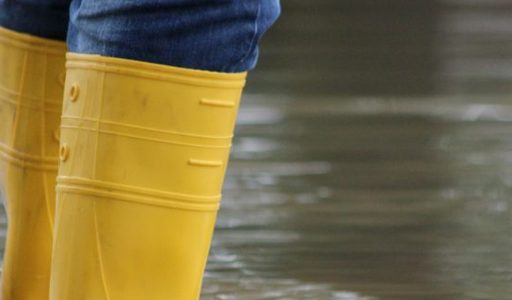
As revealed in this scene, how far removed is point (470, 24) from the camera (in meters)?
8.10

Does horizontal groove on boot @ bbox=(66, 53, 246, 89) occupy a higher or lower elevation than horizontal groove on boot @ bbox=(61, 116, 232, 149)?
higher

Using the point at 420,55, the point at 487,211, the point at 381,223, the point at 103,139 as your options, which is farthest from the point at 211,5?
the point at 420,55

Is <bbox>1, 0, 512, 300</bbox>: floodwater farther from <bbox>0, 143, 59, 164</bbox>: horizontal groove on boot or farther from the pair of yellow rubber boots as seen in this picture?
the pair of yellow rubber boots

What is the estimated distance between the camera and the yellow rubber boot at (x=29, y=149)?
2.44 meters

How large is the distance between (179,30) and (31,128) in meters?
0.62

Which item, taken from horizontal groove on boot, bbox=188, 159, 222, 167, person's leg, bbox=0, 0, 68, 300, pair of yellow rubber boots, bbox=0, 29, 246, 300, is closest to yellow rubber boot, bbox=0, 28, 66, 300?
person's leg, bbox=0, 0, 68, 300

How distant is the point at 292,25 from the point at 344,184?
12.3 feet

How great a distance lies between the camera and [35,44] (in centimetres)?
244

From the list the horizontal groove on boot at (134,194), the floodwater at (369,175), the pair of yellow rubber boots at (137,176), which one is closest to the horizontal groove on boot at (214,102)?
the pair of yellow rubber boots at (137,176)

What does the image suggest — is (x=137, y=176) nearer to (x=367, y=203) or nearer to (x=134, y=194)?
(x=134, y=194)

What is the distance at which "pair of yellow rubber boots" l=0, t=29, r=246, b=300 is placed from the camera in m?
1.94

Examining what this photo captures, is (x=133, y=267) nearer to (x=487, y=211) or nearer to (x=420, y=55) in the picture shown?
(x=487, y=211)

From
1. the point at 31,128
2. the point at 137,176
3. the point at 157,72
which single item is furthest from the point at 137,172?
the point at 31,128

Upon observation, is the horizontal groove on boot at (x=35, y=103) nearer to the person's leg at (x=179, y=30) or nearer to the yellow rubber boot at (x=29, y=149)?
the yellow rubber boot at (x=29, y=149)
